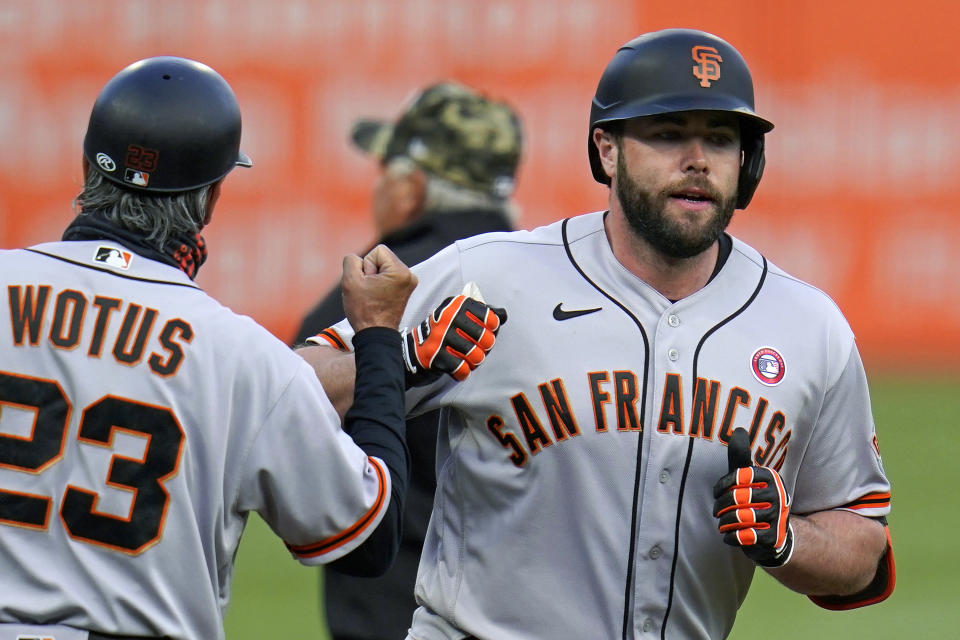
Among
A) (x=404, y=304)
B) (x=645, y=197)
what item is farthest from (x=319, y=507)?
(x=645, y=197)

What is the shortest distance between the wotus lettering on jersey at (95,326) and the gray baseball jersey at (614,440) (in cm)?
85

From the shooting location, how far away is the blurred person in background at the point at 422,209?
182 inches

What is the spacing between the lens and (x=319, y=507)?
319cm

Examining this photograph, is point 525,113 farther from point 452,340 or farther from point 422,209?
point 452,340

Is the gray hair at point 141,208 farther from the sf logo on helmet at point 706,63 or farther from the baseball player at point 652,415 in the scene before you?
the sf logo on helmet at point 706,63

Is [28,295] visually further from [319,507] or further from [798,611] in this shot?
[798,611]

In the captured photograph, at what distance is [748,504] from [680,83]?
106cm

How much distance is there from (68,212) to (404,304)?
9.72 meters

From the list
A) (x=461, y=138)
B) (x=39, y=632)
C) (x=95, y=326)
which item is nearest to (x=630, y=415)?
(x=95, y=326)

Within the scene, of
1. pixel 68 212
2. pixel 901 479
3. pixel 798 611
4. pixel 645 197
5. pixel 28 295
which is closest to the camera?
pixel 28 295

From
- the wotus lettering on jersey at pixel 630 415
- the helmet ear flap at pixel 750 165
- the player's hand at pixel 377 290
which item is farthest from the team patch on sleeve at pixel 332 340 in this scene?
the helmet ear flap at pixel 750 165

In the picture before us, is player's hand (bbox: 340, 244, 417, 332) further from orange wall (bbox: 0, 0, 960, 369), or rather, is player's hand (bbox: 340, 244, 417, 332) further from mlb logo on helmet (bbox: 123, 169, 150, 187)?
orange wall (bbox: 0, 0, 960, 369)

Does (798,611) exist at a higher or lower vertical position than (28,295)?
lower

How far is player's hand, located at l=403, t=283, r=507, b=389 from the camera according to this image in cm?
350
